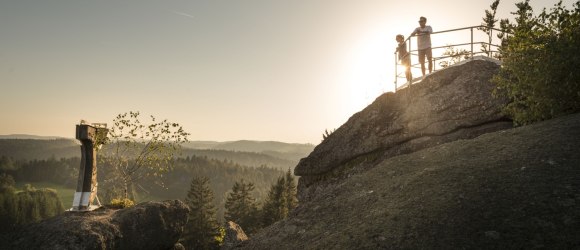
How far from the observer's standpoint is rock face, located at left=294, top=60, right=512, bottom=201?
13078mm

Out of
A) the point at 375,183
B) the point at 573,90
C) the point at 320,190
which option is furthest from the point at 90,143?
the point at 573,90

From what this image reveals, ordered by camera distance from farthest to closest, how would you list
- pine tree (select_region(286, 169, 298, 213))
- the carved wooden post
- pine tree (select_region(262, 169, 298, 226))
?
pine tree (select_region(286, 169, 298, 213)) < pine tree (select_region(262, 169, 298, 226)) < the carved wooden post

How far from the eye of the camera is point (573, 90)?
31.4ft

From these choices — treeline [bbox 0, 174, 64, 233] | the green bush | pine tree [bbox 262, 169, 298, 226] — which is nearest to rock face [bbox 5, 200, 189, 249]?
the green bush

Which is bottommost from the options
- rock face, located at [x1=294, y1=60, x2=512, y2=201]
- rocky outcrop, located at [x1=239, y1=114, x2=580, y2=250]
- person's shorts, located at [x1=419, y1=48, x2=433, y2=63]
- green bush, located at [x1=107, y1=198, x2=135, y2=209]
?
green bush, located at [x1=107, y1=198, x2=135, y2=209]

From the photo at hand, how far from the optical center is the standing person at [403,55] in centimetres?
1653

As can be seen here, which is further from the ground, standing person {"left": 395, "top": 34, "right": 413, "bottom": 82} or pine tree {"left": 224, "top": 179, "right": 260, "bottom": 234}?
standing person {"left": 395, "top": 34, "right": 413, "bottom": 82}

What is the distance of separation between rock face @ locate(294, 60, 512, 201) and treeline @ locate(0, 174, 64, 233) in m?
134

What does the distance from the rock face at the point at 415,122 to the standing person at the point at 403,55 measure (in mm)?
919

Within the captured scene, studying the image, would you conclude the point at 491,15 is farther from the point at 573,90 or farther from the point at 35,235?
the point at 35,235

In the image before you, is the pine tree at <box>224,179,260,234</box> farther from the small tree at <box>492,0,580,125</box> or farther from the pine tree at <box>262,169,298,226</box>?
the small tree at <box>492,0,580,125</box>

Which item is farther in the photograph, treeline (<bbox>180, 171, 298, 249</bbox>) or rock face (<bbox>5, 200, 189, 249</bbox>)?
treeline (<bbox>180, 171, 298, 249</bbox>)

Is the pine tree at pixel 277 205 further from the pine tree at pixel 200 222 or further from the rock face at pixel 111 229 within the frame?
the rock face at pixel 111 229

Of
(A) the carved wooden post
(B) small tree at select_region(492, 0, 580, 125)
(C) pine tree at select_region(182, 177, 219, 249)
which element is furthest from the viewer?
(C) pine tree at select_region(182, 177, 219, 249)
